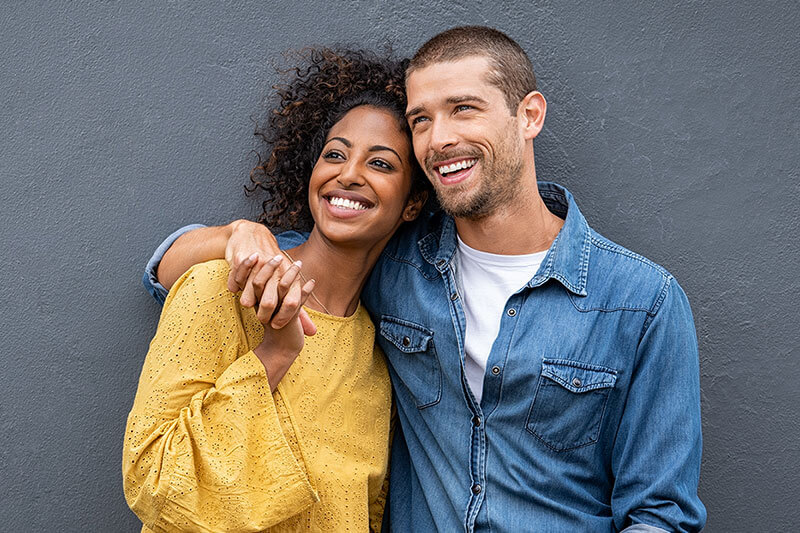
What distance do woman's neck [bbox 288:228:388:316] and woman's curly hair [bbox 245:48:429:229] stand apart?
0.24 metres

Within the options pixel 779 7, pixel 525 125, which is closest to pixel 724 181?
Answer: pixel 779 7

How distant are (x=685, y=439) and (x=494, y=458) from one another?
0.53 meters

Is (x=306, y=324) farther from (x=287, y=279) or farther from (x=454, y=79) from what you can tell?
(x=454, y=79)

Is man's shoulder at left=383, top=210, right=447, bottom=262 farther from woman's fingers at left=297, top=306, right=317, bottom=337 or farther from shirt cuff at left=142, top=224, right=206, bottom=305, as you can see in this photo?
shirt cuff at left=142, top=224, right=206, bottom=305

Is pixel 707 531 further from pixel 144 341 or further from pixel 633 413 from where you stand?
pixel 144 341

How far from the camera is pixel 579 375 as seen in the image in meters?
2.20

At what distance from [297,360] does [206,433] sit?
366 mm

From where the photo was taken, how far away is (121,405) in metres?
2.64

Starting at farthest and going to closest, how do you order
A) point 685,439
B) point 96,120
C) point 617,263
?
point 96,120
point 617,263
point 685,439

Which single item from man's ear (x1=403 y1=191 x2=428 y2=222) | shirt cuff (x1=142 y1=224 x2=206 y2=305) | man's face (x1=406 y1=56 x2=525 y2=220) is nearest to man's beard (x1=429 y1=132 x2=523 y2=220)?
man's face (x1=406 y1=56 x2=525 y2=220)

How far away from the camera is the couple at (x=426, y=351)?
6.66 feet

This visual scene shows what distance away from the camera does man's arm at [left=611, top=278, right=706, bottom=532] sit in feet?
6.98

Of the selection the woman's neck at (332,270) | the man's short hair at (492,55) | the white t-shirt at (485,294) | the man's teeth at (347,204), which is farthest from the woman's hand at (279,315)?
the man's short hair at (492,55)

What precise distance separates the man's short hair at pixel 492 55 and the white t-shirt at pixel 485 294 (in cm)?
45
